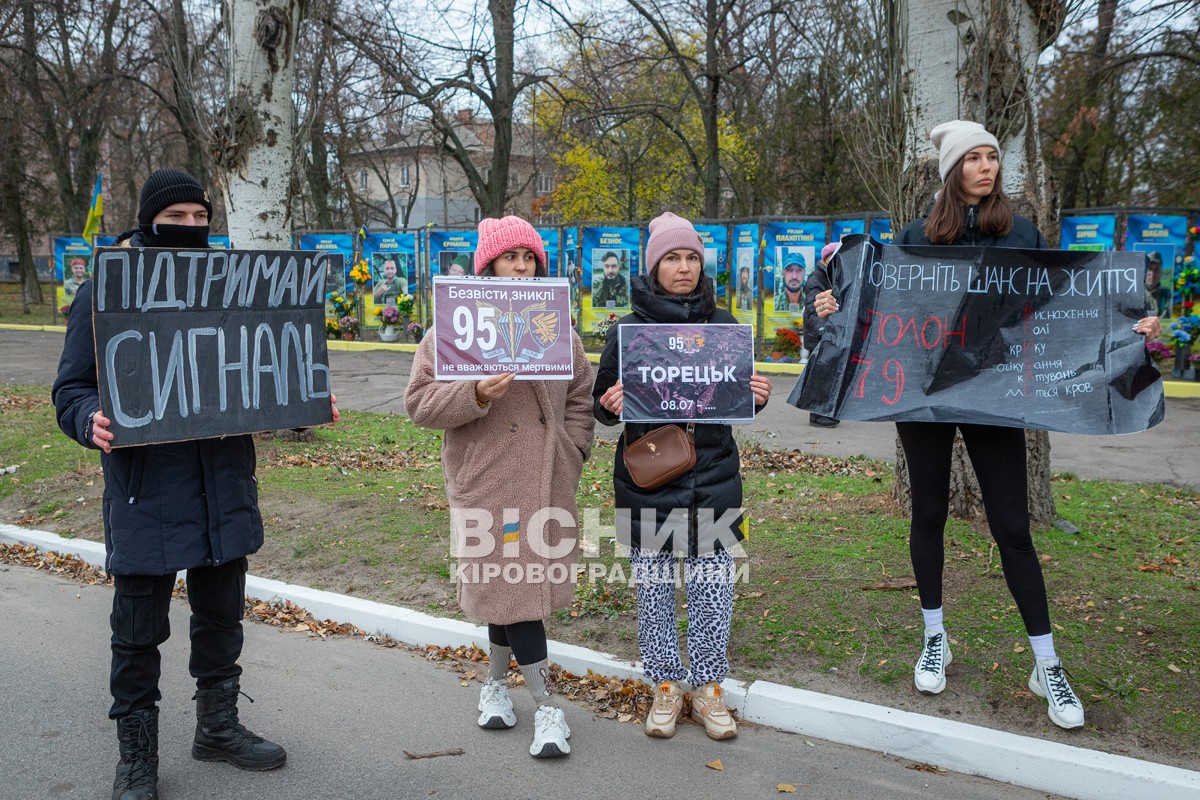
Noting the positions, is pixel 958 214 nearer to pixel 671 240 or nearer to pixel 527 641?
pixel 671 240

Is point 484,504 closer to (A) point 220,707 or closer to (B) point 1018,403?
(A) point 220,707

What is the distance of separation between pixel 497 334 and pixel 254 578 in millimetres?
3128

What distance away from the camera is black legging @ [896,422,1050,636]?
3684 millimetres

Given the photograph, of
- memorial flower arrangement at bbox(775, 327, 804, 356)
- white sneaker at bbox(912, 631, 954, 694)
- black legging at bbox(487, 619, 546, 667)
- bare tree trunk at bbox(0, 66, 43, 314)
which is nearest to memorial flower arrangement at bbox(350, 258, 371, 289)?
memorial flower arrangement at bbox(775, 327, 804, 356)

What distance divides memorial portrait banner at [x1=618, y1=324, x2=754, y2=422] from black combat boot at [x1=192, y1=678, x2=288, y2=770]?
Result: 1876 millimetres

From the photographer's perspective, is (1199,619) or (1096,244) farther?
(1096,244)

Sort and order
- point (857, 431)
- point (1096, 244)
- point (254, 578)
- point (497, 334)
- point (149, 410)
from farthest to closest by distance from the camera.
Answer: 1. point (1096, 244)
2. point (857, 431)
3. point (254, 578)
4. point (497, 334)
5. point (149, 410)

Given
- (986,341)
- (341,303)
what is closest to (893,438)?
(986,341)

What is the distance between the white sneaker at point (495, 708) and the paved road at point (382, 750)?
0.05 metres

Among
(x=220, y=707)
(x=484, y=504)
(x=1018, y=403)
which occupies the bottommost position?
(x=220, y=707)

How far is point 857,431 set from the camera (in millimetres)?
10578

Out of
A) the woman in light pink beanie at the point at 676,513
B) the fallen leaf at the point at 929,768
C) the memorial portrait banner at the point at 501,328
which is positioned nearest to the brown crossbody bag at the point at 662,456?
the woman in light pink beanie at the point at 676,513

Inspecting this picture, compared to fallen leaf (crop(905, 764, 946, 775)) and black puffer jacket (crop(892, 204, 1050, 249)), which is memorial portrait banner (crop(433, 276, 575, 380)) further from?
fallen leaf (crop(905, 764, 946, 775))

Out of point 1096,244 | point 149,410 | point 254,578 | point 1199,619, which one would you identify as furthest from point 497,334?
point 1096,244
